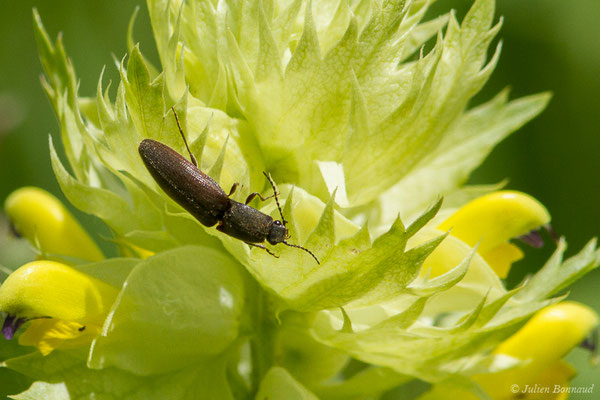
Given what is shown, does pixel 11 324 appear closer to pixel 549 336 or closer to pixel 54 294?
pixel 54 294

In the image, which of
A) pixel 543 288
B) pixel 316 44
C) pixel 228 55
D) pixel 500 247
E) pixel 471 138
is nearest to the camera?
pixel 316 44

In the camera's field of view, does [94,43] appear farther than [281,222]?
Yes

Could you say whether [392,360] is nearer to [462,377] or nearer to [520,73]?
[462,377]

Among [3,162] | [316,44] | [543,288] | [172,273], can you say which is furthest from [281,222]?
[3,162]

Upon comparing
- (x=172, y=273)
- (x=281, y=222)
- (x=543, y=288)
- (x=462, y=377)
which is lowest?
(x=462, y=377)

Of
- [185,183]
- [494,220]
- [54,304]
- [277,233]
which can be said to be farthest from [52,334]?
[494,220]

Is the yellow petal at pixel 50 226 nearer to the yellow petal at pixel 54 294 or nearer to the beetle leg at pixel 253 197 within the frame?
the yellow petal at pixel 54 294

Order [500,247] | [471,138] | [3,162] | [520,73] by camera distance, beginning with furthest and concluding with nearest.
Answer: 1. [520,73]
2. [3,162]
3. [471,138]
4. [500,247]

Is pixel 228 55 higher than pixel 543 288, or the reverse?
pixel 228 55
